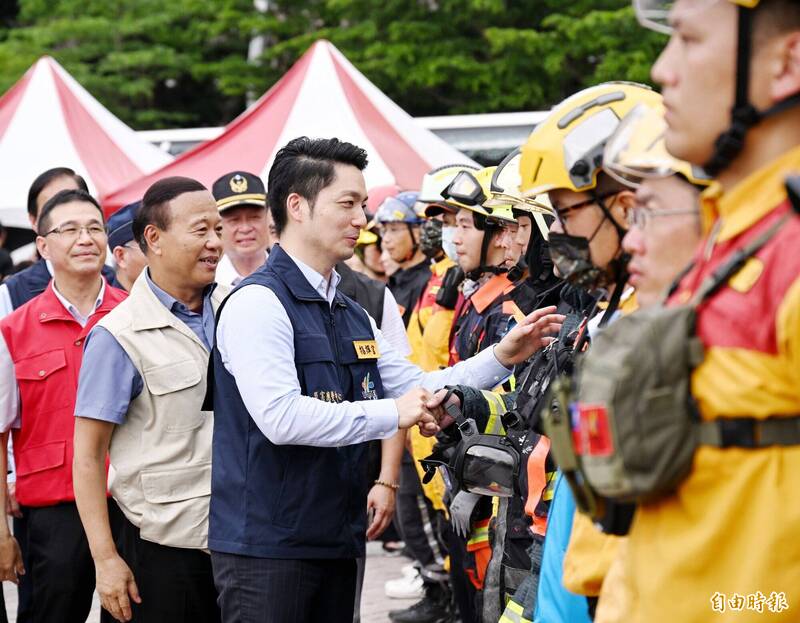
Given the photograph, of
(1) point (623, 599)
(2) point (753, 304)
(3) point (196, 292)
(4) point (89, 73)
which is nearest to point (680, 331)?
(2) point (753, 304)

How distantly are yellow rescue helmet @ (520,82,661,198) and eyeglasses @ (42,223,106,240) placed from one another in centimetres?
345

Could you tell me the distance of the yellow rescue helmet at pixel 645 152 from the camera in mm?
2697

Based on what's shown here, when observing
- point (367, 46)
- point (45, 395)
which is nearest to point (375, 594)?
point (45, 395)

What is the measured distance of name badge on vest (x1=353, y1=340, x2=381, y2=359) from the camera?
4.81 m

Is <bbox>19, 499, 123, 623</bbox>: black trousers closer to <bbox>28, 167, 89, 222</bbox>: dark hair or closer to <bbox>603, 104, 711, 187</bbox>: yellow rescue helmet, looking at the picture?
<bbox>28, 167, 89, 222</bbox>: dark hair

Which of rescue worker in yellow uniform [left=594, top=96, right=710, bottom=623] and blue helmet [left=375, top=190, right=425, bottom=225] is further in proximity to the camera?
blue helmet [left=375, top=190, right=425, bottom=225]

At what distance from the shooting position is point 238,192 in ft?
24.8

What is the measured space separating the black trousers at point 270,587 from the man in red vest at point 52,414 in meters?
1.52

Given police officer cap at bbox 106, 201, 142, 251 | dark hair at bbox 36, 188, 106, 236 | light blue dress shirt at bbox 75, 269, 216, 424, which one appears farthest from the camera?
police officer cap at bbox 106, 201, 142, 251

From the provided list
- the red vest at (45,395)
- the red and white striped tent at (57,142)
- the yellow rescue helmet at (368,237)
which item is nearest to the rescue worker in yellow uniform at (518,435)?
the red vest at (45,395)

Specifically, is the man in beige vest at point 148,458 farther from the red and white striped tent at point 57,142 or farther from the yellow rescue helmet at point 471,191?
the red and white striped tent at point 57,142

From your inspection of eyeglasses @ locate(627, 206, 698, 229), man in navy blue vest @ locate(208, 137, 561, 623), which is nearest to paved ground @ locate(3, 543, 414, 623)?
man in navy blue vest @ locate(208, 137, 561, 623)

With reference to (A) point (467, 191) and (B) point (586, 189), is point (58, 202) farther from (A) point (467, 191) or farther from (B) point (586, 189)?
(B) point (586, 189)

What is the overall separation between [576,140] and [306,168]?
1.59m
